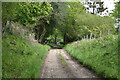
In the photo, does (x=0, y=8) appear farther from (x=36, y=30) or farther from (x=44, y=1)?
(x=36, y=30)

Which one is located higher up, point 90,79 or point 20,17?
point 20,17

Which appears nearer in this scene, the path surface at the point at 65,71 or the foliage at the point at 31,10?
the foliage at the point at 31,10

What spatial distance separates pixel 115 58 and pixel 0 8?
726 centimetres

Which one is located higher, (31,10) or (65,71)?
(31,10)

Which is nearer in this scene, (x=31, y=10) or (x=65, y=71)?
(x=31, y=10)

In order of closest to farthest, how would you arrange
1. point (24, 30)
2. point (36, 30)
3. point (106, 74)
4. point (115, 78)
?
point (115, 78) < point (106, 74) < point (24, 30) < point (36, 30)

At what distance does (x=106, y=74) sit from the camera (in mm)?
9070

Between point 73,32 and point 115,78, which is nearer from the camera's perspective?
point 115,78

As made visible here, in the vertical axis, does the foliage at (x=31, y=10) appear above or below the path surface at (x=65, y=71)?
above

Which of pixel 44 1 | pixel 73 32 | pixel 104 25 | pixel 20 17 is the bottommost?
pixel 73 32

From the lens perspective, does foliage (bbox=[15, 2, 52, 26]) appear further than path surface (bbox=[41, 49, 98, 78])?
No

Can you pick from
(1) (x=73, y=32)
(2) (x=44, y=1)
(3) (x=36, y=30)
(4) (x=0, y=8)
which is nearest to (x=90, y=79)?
(2) (x=44, y=1)

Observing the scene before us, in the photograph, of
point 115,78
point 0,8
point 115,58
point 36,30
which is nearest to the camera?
point 0,8

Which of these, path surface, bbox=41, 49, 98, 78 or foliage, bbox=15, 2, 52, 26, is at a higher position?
foliage, bbox=15, 2, 52, 26
